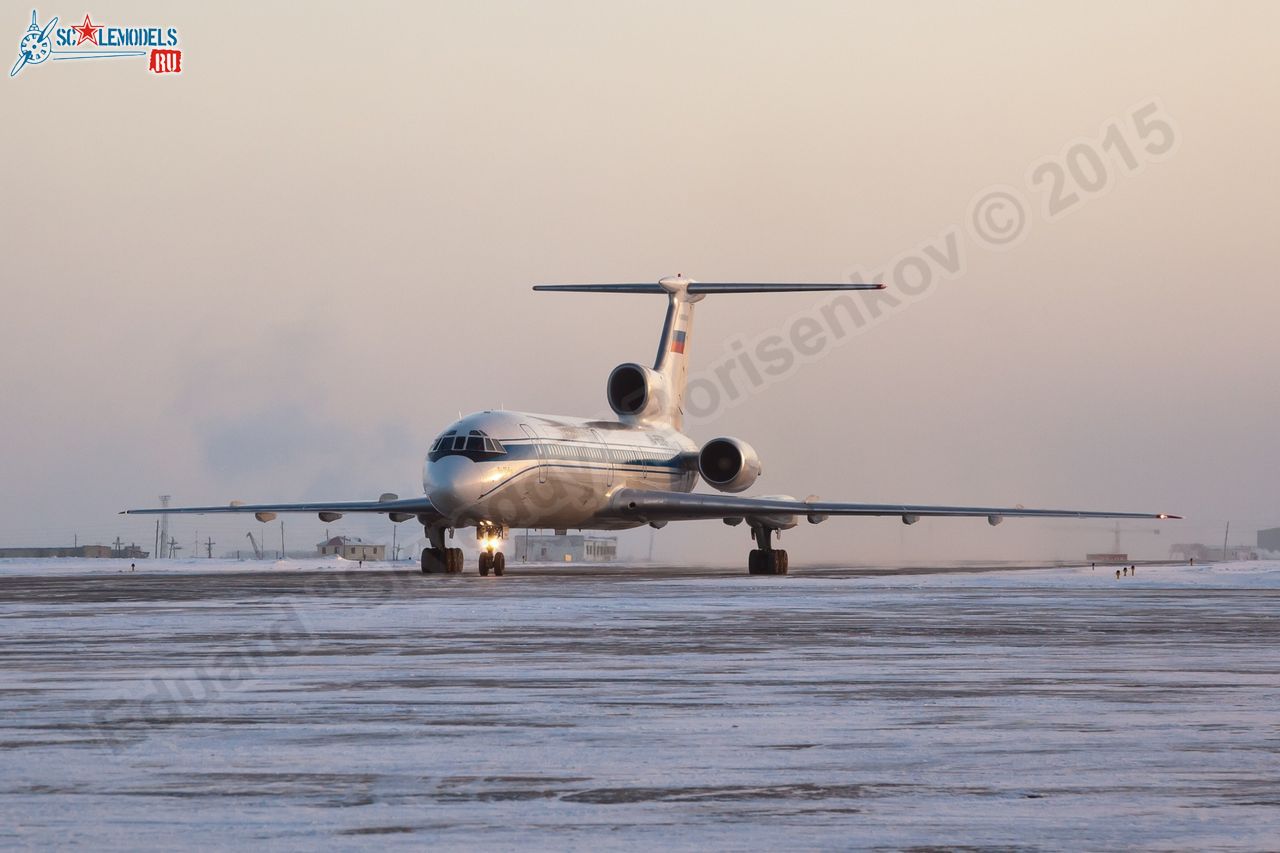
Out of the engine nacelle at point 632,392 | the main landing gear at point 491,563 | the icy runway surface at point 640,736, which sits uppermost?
the engine nacelle at point 632,392

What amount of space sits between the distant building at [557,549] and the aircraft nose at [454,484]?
175 ft

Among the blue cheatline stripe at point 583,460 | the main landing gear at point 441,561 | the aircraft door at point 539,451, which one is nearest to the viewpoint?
the blue cheatline stripe at point 583,460

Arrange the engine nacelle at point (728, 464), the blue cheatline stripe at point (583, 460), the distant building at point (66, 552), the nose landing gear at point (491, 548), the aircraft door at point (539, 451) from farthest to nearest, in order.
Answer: the distant building at point (66, 552)
the engine nacelle at point (728, 464)
the aircraft door at point (539, 451)
the blue cheatline stripe at point (583, 460)
the nose landing gear at point (491, 548)

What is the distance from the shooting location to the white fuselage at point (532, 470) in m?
37.6

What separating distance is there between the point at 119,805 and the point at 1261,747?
485cm

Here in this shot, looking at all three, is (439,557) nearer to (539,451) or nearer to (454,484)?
(539,451)

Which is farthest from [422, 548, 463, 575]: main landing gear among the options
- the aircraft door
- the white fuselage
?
the aircraft door

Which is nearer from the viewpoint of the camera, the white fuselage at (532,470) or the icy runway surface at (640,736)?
the icy runway surface at (640,736)

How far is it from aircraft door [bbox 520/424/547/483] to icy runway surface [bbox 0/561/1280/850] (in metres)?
22.9

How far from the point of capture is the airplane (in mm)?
38031

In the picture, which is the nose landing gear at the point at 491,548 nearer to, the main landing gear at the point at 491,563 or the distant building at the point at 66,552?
the main landing gear at the point at 491,563

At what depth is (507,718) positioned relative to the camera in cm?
855

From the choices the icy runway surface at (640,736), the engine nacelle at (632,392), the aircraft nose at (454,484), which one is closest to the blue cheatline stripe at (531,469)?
the aircraft nose at (454,484)

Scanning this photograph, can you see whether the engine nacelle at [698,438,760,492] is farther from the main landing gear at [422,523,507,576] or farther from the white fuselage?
the main landing gear at [422,523,507,576]
